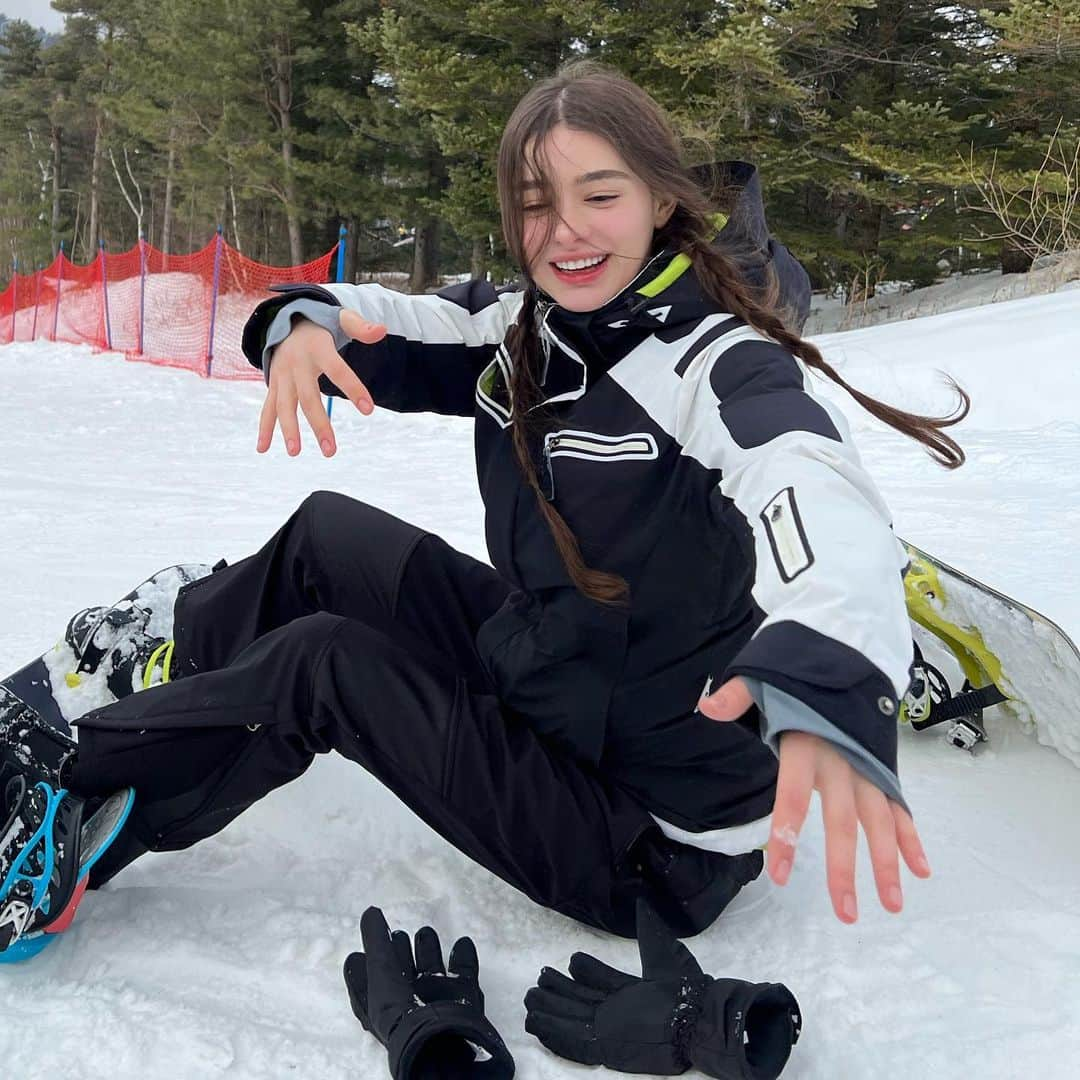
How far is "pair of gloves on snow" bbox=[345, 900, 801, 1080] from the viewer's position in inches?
49.8

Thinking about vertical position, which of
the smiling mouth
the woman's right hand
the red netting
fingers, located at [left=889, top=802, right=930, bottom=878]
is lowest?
the red netting

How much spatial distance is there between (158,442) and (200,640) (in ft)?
16.5

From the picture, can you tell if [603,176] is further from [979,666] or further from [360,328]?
[979,666]

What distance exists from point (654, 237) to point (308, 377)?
2.00 ft

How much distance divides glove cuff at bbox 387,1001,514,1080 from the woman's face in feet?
3.44

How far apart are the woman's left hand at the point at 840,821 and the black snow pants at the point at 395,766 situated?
632 millimetres

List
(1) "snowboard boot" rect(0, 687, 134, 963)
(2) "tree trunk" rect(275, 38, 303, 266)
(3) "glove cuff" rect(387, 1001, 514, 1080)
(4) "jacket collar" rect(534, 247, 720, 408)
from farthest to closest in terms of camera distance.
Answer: (2) "tree trunk" rect(275, 38, 303, 266) < (4) "jacket collar" rect(534, 247, 720, 408) < (1) "snowboard boot" rect(0, 687, 134, 963) < (3) "glove cuff" rect(387, 1001, 514, 1080)

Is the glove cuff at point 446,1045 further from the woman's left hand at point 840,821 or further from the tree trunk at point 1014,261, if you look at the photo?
the tree trunk at point 1014,261

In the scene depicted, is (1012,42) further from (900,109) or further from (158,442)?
(158,442)

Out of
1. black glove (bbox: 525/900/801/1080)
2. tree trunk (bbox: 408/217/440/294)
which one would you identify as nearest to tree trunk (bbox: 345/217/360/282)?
tree trunk (bbox: 408/217/440/294)

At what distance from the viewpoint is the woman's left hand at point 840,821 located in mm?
891

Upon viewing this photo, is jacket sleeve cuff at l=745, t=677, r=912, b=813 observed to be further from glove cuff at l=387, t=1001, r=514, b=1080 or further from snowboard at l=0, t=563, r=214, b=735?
snowboard at l=0, t=563, r=214, b=735

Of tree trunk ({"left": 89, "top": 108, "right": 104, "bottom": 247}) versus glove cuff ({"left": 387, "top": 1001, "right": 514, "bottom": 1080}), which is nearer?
glove cuff ({"left": 387, "top": 1001, "right": 514, "bottom": 1080})

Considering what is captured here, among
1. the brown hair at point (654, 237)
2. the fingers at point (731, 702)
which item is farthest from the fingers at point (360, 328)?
the fingers at point (731, 702)
